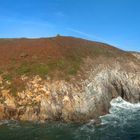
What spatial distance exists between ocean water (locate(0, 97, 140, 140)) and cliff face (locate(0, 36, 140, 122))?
6.62 feet

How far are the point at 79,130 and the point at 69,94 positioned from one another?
8.98 metres

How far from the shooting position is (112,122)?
131ft

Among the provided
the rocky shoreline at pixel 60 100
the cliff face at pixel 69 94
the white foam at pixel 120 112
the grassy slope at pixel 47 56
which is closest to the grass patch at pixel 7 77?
the grassy slope at pixel 47 56

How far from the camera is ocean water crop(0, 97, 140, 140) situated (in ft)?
112

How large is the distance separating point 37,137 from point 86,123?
311 inches

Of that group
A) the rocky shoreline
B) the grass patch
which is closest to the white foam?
the rocky shoreline

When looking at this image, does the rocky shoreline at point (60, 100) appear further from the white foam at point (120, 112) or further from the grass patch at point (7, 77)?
the grass patch at point (7, 77)

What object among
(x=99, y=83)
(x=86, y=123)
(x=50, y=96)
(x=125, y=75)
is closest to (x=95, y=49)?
(x=125, y=75)

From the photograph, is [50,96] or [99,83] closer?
[50,96]

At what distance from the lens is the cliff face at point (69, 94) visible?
139ft

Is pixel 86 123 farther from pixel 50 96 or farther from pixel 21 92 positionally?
pixel 21 92

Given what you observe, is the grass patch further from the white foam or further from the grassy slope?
the white foam

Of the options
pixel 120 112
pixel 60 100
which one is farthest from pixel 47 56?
pixel 120 112

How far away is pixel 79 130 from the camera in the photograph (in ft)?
121
